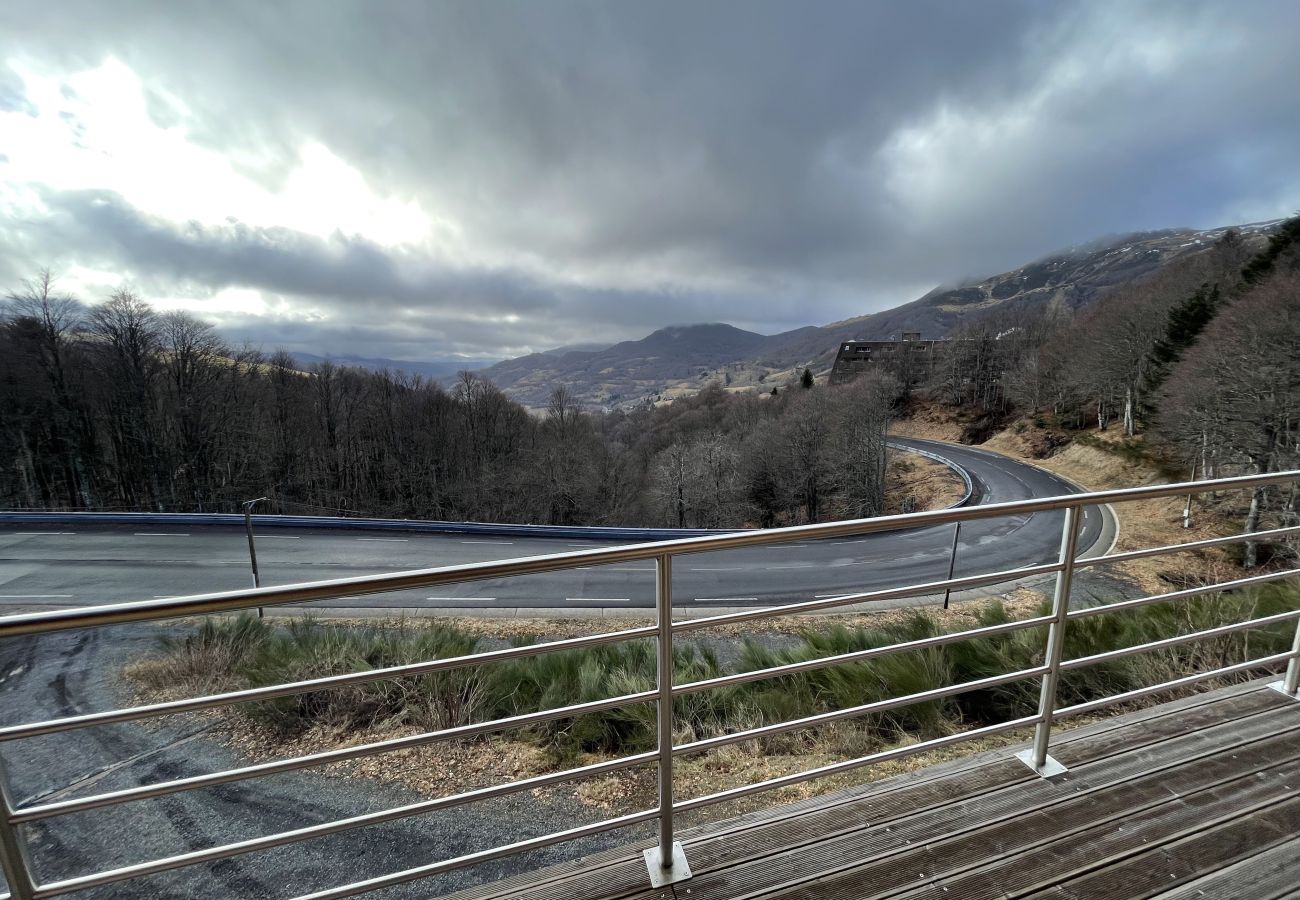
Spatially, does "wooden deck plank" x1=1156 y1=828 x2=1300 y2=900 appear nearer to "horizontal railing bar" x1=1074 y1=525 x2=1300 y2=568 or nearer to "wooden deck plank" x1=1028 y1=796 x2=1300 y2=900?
"wooden deck plank" x1=1028 y1=796 x2=1300 y2=900

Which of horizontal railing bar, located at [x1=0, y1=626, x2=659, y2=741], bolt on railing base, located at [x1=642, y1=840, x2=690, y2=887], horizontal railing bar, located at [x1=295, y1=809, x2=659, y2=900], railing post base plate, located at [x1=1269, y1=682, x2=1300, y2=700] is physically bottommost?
railing post base plate, located at [x1=1269, y1=682, x2=1300, y2=700]

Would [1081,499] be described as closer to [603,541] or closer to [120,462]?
[603,541]

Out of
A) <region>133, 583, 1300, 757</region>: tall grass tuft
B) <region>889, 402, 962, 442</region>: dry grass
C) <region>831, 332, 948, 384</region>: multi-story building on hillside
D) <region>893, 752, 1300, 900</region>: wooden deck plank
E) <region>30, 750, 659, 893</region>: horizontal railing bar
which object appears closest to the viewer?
<region>30, 750, 659, 893</region>: horizontal railing bar

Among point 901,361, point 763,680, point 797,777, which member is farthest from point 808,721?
point 901,361

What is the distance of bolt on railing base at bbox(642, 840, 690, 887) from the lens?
1.50 metres

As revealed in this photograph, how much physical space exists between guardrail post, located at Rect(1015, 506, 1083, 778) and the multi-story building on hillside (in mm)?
53393

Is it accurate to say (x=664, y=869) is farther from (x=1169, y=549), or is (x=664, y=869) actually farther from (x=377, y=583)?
(x=1169, y=549)

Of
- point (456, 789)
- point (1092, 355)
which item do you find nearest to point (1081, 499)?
point (456, 789)

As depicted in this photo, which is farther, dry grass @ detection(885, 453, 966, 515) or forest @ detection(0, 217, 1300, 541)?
dry grass @ detection(885, 453, 966, 515)

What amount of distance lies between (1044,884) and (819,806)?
0.60 metres

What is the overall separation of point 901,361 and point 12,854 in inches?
2266

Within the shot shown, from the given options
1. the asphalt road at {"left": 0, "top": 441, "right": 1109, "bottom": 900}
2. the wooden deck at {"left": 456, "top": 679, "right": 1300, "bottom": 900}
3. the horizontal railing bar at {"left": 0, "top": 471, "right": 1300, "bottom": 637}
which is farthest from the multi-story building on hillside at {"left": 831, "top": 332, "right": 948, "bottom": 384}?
the horizontal railing bar at {"left": 0, "top": 471, "right": 1300, "bottom": 637}

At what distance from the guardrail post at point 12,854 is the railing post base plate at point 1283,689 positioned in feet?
13.7

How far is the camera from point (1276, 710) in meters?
2.20
